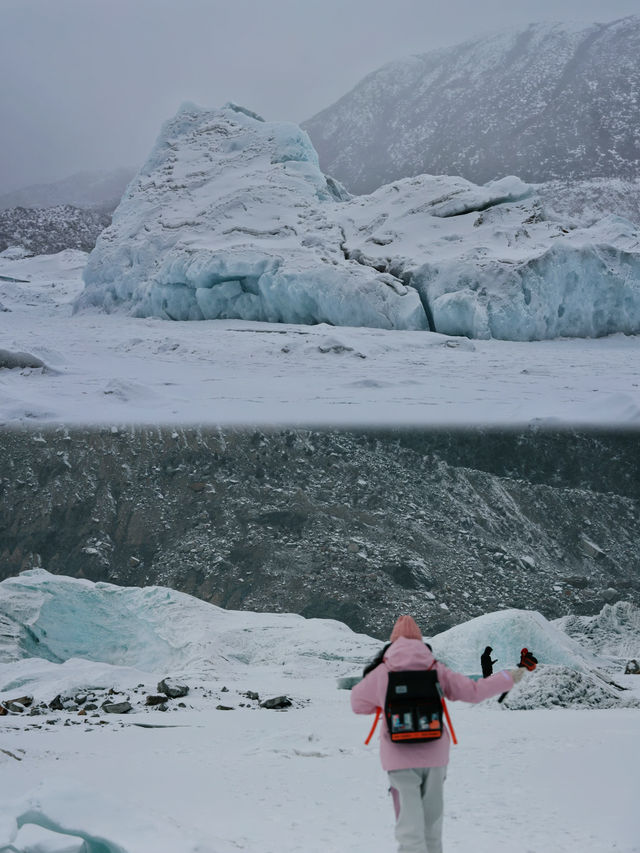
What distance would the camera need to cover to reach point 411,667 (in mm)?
1802

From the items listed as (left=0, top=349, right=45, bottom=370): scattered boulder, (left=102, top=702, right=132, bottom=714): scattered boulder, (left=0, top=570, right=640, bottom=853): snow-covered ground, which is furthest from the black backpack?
(left=0, top=349, right=45, bottom=370): scattered boulder

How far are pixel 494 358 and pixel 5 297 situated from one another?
1727 centimetres

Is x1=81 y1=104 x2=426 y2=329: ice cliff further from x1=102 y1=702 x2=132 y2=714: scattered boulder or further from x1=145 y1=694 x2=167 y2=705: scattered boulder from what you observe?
x1=102 y1=702 x2=132 y2=714: scattered boulder

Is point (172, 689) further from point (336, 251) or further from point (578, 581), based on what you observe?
point (336, 251)

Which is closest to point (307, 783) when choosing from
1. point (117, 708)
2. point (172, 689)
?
point (117, 708)

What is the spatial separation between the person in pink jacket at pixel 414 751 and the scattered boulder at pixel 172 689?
10.5ft

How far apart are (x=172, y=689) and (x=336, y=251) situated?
13.4 meters

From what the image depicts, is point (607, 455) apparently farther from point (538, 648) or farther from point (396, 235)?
point (396, 235)

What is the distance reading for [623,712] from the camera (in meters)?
4.27

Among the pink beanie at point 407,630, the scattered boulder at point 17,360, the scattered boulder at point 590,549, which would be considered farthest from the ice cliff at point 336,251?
the pink beanie at point 407,630

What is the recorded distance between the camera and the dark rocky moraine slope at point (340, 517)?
7547 mm

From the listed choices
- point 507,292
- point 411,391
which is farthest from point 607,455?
point 507,292

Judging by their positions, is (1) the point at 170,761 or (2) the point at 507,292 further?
(2) the point at 507,292

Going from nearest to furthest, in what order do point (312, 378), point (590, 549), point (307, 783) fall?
point (307, 783) < point (590, 549) < point (312, 378)
